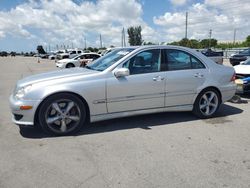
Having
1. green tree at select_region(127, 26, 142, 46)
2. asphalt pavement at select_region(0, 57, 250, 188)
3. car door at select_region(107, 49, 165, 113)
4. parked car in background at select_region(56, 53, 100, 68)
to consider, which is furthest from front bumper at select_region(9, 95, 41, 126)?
green tree at select_region(127, 26, 142, 46)

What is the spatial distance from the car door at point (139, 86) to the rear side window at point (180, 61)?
22cm

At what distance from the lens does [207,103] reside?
204 inches

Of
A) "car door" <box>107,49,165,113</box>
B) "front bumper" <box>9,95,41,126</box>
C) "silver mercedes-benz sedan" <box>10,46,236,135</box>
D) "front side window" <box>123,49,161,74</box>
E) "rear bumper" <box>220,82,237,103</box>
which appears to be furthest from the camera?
"rear bumper" <box>220,82,237,103</box>

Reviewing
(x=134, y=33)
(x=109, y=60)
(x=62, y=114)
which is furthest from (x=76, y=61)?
(x=134, y=33)

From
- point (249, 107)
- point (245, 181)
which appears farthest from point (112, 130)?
point (249, 107)

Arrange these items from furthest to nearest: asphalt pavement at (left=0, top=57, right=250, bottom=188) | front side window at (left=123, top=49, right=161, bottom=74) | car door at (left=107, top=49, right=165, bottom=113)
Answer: front side window at (left=123, top=49, right=161, bottom=74)
car door at (left=107, top=49, right=165, bottom=113)
asphalt pavement at (left=0, top=57, right=250, bottom=188)

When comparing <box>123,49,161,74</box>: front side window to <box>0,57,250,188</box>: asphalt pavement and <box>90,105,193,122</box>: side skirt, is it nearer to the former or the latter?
<box>90,105,193,122</box>: side skirt

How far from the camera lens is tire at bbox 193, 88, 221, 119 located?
5094 millimetres

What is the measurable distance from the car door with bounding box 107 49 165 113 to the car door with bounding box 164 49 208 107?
7.2 inches

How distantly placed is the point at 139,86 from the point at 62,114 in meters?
1.48

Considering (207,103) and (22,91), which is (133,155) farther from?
(207,103)

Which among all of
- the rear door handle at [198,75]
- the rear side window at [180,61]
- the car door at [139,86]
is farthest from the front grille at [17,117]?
the rear door handle at [198,75]

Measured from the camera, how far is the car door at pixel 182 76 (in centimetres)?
473

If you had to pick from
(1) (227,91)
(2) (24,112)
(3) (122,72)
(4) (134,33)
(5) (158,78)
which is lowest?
(2) (24,112)
